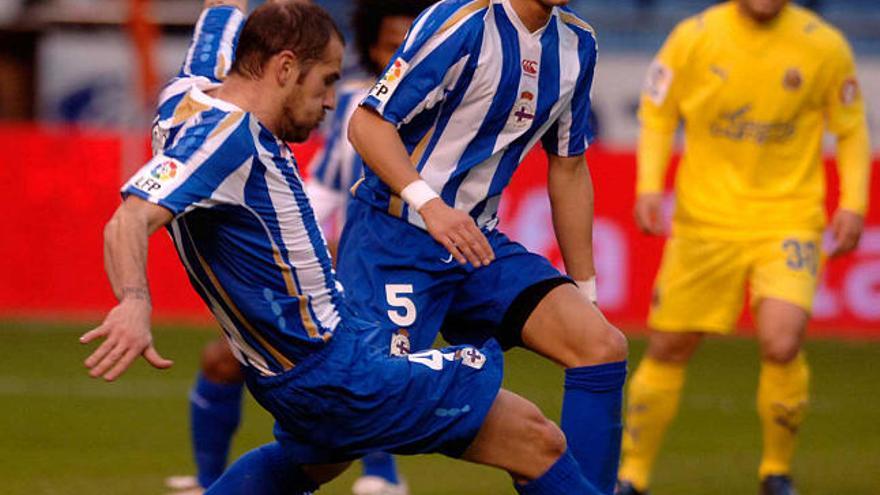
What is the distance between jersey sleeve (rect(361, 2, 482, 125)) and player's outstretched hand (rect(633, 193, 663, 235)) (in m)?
1.98

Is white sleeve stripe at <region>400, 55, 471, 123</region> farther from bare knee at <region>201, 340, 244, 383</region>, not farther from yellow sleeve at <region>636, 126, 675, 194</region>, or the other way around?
yellow sleeve at <region>636, 126, 675, 194</region>

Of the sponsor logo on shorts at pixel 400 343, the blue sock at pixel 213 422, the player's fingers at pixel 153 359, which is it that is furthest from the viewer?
the blue sock at pixel 213 422

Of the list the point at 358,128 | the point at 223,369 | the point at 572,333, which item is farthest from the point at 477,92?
the point at 223,369

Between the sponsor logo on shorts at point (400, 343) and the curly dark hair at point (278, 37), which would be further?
the sponsor logo on shorts at point (400, 343)

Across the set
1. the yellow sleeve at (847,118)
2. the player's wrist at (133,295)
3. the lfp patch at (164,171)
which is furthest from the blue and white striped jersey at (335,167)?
the player's wrist at (133,295)

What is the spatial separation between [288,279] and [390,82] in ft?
3.41

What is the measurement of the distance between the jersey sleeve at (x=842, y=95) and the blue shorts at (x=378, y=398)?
3.20 metres

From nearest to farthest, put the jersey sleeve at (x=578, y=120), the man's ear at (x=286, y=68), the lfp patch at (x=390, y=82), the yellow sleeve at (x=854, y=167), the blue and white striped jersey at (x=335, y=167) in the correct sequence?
the man's ear at (x=286, y=68) → the lfp patch at (x=390, y=82) → the jersey sleeve at (x=578, y=120) → the yellow sleeve at (x=854, y=167) → the blue and white striped jersey at (x=335, y=167)

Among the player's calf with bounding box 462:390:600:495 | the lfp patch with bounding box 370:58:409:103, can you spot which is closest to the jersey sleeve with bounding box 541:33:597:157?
the lfp patch with bounding box 370:58:409:103

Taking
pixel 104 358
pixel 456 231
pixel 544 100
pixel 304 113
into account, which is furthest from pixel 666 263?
pixel 104 358

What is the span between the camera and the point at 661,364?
7.25 meters

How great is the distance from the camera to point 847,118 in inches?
294

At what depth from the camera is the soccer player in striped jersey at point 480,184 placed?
5344 millimetres

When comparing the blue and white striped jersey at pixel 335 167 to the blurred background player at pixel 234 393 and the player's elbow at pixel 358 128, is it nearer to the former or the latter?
the blurred background player at pixel 234 393
